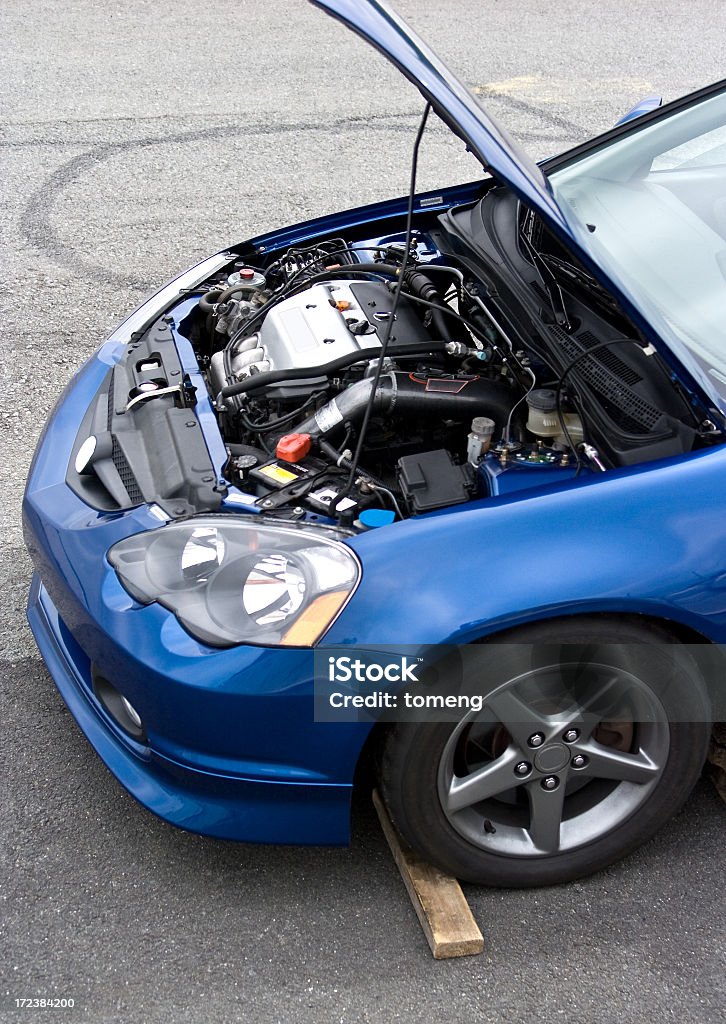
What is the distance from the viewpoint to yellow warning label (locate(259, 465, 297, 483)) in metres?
2.35

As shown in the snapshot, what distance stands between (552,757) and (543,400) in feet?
2.75

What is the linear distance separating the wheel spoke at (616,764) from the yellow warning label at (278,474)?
35.4 inches

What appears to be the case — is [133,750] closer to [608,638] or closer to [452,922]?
[452,922]

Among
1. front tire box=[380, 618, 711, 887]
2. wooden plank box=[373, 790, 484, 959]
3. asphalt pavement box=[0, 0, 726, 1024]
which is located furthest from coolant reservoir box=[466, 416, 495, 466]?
asphalt pavement box=[0, 0, 726, 1024]

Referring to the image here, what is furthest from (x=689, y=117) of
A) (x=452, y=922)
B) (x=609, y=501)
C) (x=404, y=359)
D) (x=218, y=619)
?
(x=452, y=922)

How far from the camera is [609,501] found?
2004mm

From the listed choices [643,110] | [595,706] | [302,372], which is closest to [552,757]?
[595,706]

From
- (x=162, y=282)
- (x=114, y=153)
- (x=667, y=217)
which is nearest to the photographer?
(x=667, y=217)

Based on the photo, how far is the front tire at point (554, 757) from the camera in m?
2.00

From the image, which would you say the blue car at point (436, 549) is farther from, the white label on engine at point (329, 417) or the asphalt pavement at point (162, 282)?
the asphalt pavement at point (162, 282)

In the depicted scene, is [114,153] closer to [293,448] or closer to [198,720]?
[293,448]

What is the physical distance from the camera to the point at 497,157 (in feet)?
6.99

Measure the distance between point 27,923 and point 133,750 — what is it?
45 centimetres

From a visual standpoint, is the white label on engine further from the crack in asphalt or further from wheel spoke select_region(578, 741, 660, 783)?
the crack in asphalt
